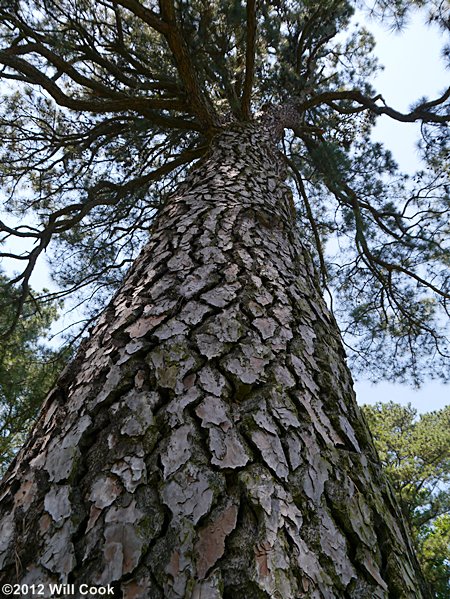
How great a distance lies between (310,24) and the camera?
4281mm

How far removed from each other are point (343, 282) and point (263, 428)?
4.33m

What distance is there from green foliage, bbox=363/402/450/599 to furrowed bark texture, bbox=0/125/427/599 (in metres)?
6.82

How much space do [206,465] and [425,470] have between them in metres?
8.93

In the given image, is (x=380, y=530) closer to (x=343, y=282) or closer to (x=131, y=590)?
(x=131, y=590)

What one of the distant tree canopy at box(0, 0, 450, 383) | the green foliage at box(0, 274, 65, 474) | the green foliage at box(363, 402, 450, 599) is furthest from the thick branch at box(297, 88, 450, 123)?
the green foliage at box(363, 402, 450, 599)

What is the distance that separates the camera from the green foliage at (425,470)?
Answer: 23.3 feet

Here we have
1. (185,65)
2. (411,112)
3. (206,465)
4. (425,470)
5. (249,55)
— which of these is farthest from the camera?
(425,470)

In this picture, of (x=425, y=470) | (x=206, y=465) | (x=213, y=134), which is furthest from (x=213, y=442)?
(x=425, y=470)

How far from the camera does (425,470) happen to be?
319 inches

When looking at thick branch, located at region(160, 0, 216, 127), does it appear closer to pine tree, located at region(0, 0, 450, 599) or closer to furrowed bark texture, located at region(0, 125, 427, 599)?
pine tree, located at region(0, 0, 450, 599)

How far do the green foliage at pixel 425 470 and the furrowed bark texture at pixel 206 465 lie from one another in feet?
22.4

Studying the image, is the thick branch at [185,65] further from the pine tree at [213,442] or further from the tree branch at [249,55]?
the pine tree at [213,442]

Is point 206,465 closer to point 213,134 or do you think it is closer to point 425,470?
point 213,134

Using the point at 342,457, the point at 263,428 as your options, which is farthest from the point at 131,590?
the point at 342,457
